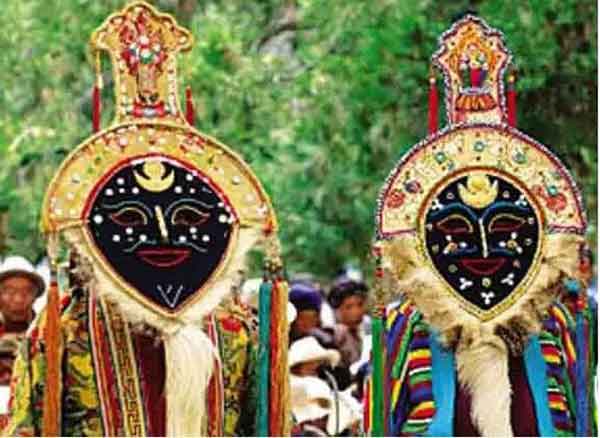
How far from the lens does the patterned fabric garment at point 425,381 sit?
900 centimetres

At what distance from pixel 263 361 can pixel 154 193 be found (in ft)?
1.83

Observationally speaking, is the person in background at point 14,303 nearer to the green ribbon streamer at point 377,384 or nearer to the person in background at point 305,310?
the person in background at point 305,310

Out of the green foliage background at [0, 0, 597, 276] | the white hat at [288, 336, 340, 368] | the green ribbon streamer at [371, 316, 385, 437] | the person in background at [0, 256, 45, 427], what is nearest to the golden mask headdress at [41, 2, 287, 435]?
the green ribbon streamer at [371, 316, 385, 437]

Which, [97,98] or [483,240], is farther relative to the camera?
[483,240]

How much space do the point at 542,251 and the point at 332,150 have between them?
32.9 feet

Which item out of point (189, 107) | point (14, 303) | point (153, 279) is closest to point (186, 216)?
point (153, 279)

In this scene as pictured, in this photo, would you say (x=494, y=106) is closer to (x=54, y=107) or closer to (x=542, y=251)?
(x=542, y=251)

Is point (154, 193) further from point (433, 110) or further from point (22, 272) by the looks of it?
point (22, 272)

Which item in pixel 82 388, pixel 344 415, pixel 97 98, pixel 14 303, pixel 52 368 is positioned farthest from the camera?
pixel 14 303

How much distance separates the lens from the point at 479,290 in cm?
905

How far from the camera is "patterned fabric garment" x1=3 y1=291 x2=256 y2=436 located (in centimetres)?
865

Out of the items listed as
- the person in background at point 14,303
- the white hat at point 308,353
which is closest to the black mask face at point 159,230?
the person in background at point 14,303

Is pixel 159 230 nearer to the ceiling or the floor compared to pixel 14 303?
nearer to the floor

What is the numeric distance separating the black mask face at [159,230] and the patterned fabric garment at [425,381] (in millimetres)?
640
